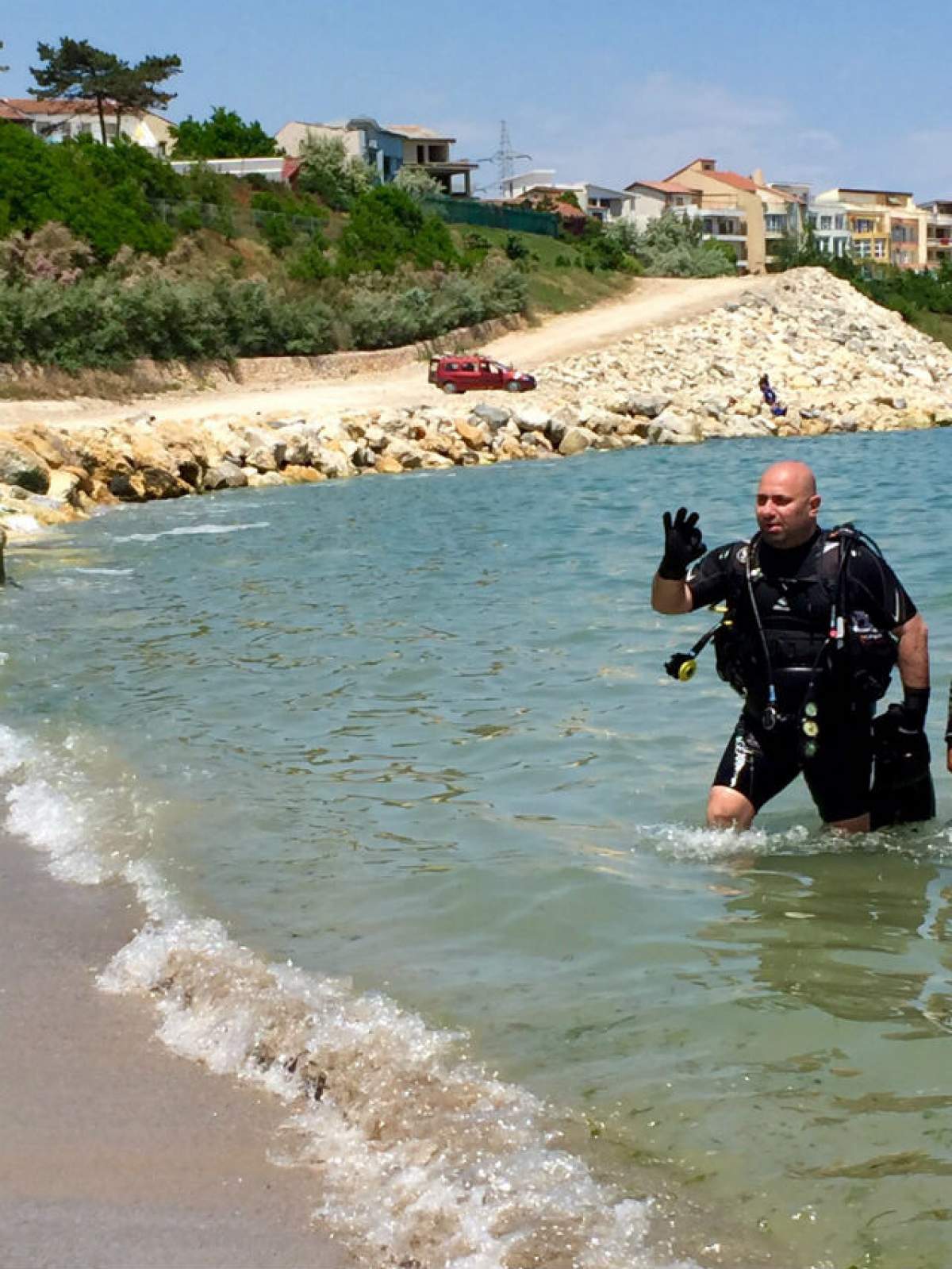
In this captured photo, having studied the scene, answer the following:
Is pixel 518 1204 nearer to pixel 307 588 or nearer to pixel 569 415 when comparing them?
pixel 307 588

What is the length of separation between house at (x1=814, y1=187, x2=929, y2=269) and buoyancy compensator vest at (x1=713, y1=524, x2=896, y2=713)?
126 m

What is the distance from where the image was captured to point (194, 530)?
72.5 feet

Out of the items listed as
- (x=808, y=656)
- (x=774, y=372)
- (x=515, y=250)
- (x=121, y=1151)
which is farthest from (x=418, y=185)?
(x=121, y=1151)

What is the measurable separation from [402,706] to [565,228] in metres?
73.0

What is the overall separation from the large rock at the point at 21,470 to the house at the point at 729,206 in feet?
259

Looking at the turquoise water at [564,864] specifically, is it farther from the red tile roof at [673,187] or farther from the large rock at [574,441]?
the red tile roof at [673,187]

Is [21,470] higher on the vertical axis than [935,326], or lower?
lower

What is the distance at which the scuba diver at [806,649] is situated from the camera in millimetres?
5602

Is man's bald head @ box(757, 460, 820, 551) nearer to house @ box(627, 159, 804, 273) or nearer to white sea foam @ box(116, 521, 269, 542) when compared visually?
white sea foam @ box(116, 521, 269, 542)

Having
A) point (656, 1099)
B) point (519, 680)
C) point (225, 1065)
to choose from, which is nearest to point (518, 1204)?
point (656, 1099)

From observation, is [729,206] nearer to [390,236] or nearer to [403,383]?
[390,236]

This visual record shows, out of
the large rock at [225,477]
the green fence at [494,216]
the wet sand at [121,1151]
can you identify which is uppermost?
the green fence at [494,216]

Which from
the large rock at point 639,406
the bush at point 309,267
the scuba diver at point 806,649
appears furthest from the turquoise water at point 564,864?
the bush at point 309,267

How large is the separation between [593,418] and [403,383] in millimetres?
8375
